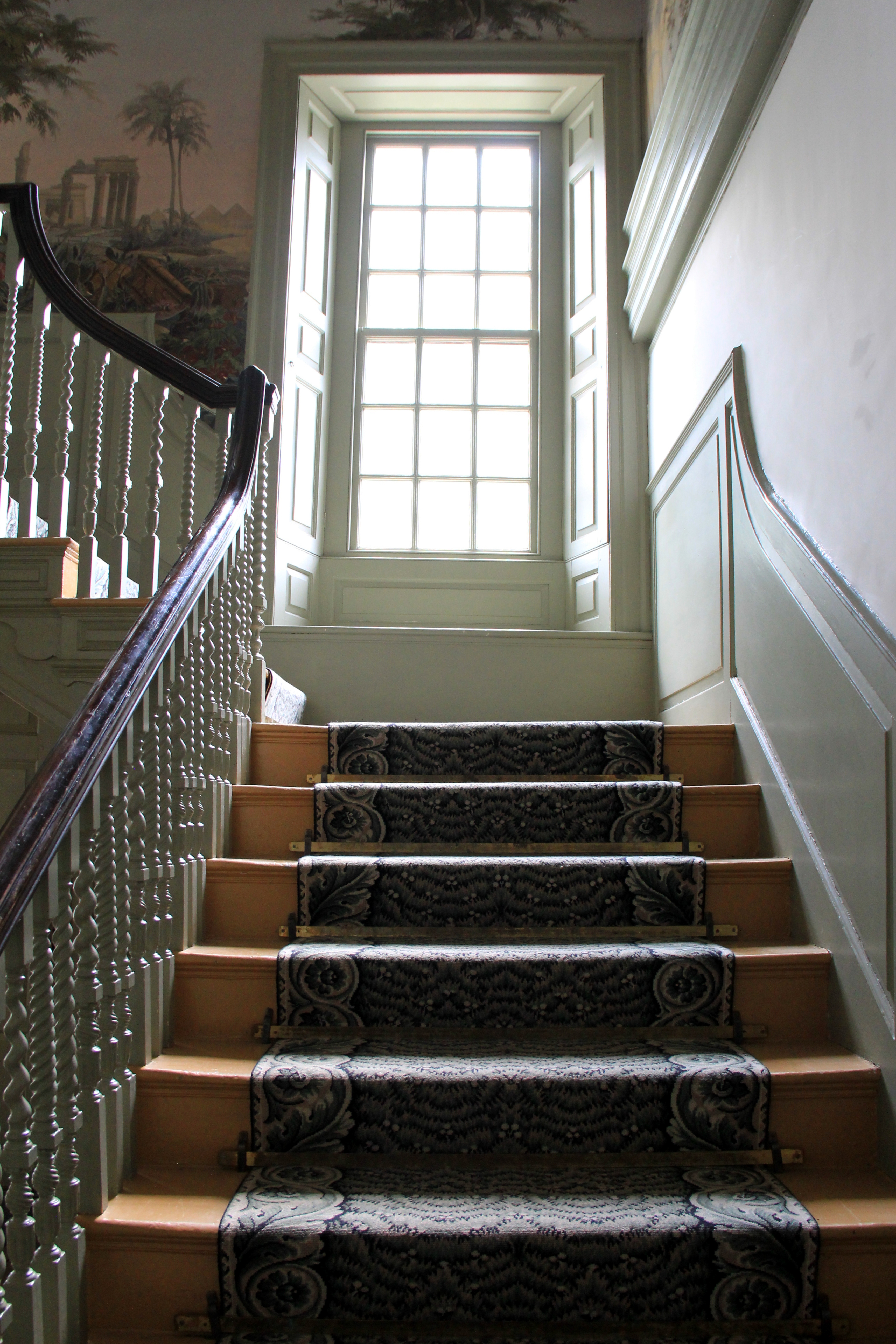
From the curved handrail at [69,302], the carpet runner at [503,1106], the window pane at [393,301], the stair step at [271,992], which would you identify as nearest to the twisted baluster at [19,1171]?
the carpet runner at [503,1106]

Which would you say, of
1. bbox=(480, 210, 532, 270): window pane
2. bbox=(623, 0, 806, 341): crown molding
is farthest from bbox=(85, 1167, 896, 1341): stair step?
bbox=(480, 210, 532, 270): window pane

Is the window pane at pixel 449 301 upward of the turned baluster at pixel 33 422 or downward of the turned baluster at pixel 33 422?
upward

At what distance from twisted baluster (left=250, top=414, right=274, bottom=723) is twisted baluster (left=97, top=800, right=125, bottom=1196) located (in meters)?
1.13

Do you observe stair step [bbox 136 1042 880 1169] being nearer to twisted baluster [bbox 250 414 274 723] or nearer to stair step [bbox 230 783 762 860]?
stair step [bbox 230 783 762 860]

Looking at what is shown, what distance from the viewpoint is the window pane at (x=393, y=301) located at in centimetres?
496

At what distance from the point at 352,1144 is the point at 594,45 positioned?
16.3 feet

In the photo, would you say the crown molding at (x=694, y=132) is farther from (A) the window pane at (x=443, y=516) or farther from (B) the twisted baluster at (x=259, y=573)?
(B) the twisted baluster at (x=259, y=573)

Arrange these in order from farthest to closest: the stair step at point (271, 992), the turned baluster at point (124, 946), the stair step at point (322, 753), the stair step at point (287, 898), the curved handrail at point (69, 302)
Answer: the curved handrail at point (69, 302)
the stair step at point (322, 753)
the stair step at point (287, 898)
the stair step at point (271, 992)
the turned baluster at point (124, 946)

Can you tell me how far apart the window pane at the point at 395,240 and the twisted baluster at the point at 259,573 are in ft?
8.52

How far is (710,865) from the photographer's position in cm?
221

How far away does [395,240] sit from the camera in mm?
5051

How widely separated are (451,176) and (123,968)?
4.70 meters

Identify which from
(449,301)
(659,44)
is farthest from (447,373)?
(659,44)

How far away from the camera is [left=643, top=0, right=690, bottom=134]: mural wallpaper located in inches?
149
